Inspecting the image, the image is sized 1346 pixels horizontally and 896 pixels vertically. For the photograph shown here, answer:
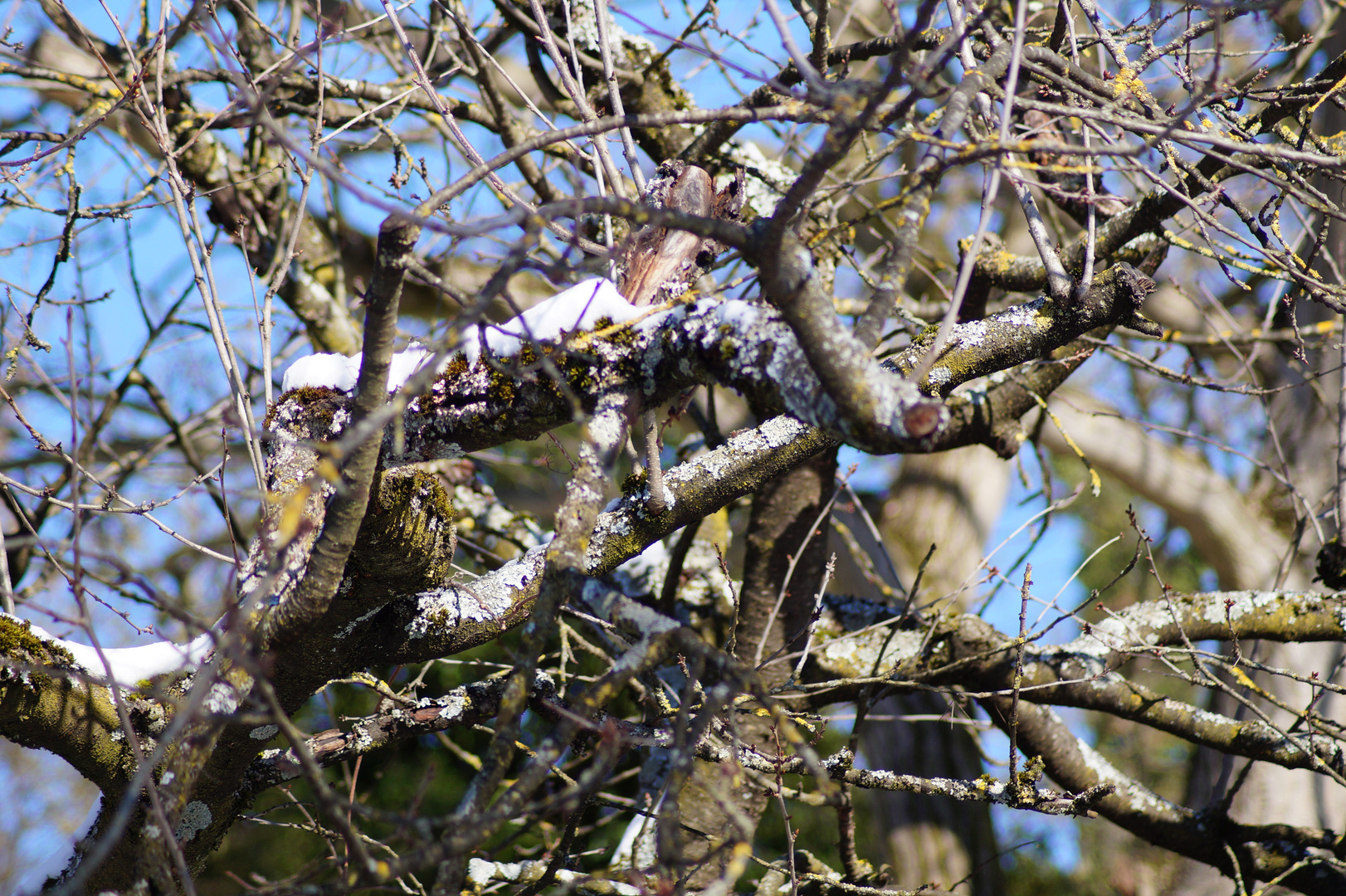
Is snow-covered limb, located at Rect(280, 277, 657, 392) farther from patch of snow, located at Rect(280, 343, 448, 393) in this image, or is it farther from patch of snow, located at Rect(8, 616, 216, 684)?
patch of snow, located at Rect(8, 616, 216, 684)

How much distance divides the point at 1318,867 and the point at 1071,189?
7.69 feet

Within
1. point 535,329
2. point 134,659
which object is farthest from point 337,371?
point 134,659

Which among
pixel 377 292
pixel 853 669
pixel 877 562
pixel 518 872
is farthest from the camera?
pixel 877 562

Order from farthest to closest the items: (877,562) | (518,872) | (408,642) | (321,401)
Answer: (877,562)
(518,872)
(408,642)
(321,401)

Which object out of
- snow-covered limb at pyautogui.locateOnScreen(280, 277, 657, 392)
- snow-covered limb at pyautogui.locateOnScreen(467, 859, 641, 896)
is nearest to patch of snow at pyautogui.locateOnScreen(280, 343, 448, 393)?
snow-covered limb at pyautogui.locateOnScreen(280, 277, 657, 392)

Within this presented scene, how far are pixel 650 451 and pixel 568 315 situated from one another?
33cm

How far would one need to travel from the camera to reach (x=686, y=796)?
299cm

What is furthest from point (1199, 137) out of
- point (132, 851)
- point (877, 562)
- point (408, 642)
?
point (877, 562)

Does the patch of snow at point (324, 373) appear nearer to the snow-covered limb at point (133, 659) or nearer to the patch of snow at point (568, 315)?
the patch of snow at point (568, 315)

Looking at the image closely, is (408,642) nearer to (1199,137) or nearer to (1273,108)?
(1199,137)

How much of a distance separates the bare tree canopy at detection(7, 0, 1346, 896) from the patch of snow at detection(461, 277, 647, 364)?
1 cm

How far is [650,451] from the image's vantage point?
165 cm

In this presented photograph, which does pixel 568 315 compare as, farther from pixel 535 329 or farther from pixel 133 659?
pixel 133 659

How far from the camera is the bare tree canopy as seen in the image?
118 cm
